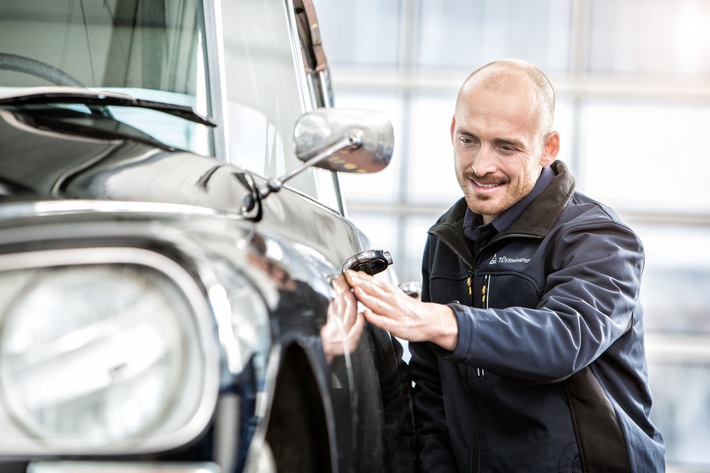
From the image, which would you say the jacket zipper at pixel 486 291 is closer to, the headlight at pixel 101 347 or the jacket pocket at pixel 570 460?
the jacket pocket at pixel 570 460

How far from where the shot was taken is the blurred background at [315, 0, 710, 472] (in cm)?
938

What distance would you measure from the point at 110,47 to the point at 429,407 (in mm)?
1075

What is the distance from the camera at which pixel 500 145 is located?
2.27 meters

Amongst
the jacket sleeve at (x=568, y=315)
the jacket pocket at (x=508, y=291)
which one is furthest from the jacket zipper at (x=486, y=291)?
the jacket sleeve at (x=568, y=315)

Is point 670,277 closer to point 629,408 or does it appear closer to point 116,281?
point 629,408

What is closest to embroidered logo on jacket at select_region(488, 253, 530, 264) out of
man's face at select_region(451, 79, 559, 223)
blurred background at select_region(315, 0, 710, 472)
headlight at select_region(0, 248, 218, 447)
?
man's face at select_region(451, 79, 559, 223)

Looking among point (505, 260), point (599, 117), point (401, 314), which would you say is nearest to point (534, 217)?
point (505, 260)

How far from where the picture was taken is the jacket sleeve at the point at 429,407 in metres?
2.15

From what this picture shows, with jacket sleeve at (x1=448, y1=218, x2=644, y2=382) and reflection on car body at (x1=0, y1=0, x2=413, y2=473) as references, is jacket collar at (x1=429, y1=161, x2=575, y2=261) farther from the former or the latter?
reflection on car body at (x1=0, y1=0, x2=413, y2=473)

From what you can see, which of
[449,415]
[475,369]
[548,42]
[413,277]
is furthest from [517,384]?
[548,42]

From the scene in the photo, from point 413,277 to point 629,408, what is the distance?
7.69m

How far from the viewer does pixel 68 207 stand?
112cm

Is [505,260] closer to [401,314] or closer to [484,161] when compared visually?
[484,161]

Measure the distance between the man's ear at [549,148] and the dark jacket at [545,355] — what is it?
0.09 metres
